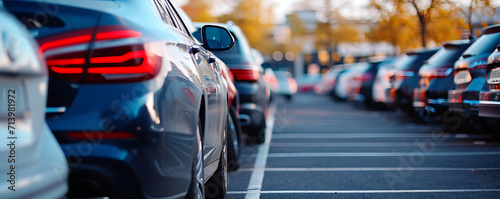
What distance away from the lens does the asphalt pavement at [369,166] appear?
5883 millimetres

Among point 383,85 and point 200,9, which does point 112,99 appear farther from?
point 200,9

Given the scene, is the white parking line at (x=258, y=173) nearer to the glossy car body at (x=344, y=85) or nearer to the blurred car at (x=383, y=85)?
the blurred car at (x=383, y=85)

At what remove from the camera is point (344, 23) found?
59375 millimetres

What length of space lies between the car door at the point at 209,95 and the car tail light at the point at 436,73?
634 cm

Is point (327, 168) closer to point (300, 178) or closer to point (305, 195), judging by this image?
point (300, 178)

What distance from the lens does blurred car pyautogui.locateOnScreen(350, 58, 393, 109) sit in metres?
19.3

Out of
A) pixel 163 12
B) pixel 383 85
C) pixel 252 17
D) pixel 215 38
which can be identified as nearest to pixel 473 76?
pixel 215 38

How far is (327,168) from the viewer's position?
291 inches

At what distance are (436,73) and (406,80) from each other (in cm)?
268

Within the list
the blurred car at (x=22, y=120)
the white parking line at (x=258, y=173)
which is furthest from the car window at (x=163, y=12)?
the white parking line at (x=258, y=173)

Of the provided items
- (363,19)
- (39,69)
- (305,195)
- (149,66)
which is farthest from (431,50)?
(363,19)

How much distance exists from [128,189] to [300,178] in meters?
3.82

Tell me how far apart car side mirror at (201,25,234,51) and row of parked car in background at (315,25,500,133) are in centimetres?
317

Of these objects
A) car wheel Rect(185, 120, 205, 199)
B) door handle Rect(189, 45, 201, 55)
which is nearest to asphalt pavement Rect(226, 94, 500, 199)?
door handle Rect(189, 45, 201, 55)
